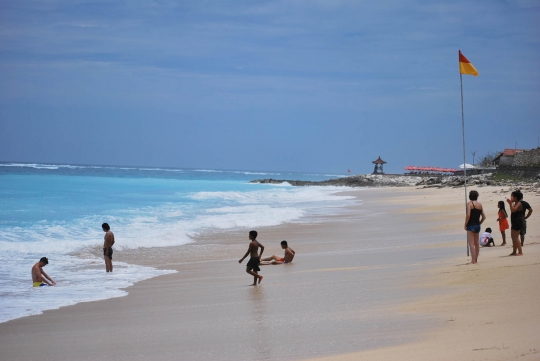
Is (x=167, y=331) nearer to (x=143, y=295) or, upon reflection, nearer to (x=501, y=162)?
(x=143, y=295)

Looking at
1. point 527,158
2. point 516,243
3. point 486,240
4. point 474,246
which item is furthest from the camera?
point 527,158

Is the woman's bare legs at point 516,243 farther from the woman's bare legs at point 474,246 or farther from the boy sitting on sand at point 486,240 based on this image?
the boy sitting on sand at point 486,240

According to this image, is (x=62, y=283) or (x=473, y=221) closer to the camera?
(x=473, y=221)

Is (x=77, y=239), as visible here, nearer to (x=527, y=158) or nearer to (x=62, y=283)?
(x=62, y=283)

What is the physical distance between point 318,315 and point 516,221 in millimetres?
5787

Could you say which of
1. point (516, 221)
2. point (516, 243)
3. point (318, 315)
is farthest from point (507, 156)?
point (318, 315)

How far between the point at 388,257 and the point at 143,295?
5988 millimetres

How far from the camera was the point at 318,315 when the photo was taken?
7414 millimetres

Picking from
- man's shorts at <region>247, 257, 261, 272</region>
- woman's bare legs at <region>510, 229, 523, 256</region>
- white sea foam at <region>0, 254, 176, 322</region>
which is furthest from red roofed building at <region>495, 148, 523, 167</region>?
man's shorts at <region>247, 257, 261, 272</region>

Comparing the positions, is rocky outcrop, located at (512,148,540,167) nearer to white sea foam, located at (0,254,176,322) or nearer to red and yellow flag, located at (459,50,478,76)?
red and yellow flag, located at (459,50,478,76)

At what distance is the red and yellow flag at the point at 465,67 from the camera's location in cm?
1190

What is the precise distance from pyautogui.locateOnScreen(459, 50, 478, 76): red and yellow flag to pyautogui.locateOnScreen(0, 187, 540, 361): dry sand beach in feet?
12.5

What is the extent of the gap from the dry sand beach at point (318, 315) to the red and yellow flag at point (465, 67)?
3819 millimetres

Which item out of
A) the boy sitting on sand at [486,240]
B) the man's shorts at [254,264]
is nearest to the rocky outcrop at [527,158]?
the boy sitting on sand at [486,240]
